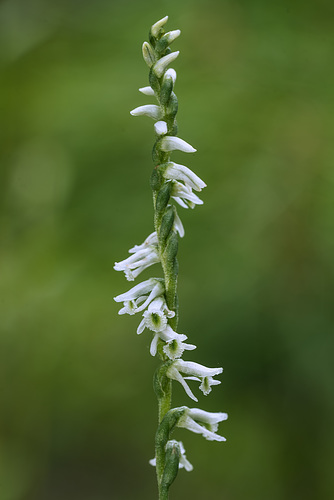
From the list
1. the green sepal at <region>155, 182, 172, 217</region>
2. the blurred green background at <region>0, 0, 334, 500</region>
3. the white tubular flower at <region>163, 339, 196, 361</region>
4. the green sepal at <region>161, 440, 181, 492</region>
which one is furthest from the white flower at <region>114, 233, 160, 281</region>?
the blurred green background at <region>0, 0, 334, 500</region>

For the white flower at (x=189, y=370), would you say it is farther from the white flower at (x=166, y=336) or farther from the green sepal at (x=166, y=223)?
the green sepal at (x=166, y=223)

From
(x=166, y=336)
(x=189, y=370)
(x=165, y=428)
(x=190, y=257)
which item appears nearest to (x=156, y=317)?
(x=166, y=336)

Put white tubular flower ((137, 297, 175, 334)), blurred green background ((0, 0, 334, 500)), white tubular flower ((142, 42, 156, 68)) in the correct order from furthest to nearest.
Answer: blurred green background ((0, 0, 334, 500)) → white tubular flower ((142, 42, 156, 68)) → white tubular flower ((137, 297, 175, 334))

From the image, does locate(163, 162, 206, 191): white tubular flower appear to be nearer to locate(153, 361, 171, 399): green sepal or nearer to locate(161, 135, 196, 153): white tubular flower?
locate(161, 135, 196, 153): white tubular flower

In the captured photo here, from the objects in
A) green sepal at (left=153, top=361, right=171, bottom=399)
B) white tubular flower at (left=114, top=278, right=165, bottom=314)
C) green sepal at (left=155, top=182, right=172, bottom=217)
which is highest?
green sepal at (left=155, top=182, right=172, bottom=217)

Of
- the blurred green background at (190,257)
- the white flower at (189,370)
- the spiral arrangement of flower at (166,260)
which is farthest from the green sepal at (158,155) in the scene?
the blurred green background at (190,257)
